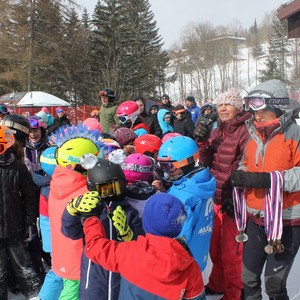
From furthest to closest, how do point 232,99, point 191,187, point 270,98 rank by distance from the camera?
point 232,99, point 191,187, point 270,98

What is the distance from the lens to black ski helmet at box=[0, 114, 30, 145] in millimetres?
4156

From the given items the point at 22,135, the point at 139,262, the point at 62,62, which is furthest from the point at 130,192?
the point at 62,62

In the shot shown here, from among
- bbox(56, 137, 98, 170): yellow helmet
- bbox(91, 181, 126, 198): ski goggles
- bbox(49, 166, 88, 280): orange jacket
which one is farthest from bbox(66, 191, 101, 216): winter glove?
bbox(56, 137, 98, 170): yellow helmet

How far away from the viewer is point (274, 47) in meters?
56.6

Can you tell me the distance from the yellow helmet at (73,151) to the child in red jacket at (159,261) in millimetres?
1097

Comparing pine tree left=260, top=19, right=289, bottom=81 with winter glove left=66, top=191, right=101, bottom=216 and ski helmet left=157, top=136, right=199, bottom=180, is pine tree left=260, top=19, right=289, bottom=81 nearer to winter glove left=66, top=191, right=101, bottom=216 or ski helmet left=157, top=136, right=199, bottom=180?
ski helmet left=157, top=136, right=199, bottom=180

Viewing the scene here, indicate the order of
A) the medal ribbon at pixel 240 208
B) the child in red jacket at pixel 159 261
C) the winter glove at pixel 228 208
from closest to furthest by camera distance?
the child in red jacket at pixel 159 261 < the medal ribbon at pixel 240 208 < the winter glove at pixel 228 208

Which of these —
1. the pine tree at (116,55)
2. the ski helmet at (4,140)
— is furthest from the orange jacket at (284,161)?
the pine tree at (116,55)

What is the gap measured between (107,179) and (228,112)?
165 centimetres

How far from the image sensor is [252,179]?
267 cm

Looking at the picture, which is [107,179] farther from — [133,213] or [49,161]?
[49,161]

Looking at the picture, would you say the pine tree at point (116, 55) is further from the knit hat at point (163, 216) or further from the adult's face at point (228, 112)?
the knit hat at point (163, 216)

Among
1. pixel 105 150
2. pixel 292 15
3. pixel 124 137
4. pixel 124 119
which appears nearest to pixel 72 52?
pixel 292 15

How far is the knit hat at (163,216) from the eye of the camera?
190 cm
